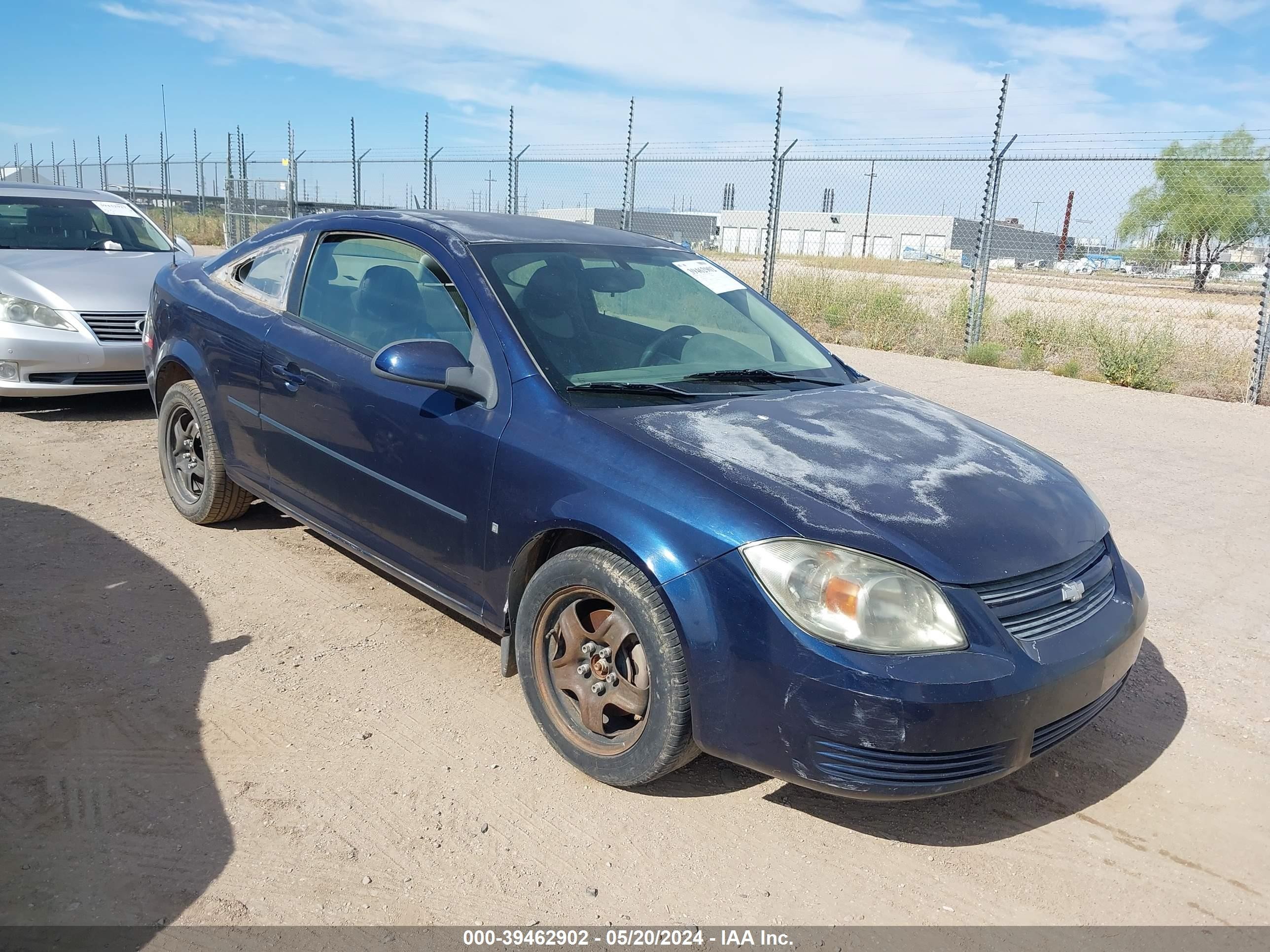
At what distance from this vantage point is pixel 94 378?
687 cm

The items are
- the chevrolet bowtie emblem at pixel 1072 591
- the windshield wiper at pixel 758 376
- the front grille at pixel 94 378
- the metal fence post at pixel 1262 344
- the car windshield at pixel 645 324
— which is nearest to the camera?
the chevrolet bowtie emblem at pixel 1072 591

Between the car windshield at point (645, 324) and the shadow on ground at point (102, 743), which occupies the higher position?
the car windshield at point (645, 324)

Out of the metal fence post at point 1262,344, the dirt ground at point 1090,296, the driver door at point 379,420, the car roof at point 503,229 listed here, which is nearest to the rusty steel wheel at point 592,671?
the driver door at point 379,420

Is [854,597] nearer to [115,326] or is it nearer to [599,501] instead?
[599,501]

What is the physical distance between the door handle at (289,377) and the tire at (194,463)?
2.65ft

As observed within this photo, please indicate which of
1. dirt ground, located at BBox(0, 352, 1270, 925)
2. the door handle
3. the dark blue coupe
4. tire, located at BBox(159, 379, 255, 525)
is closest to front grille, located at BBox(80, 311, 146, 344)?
tire, located at BBox(159, 379, 255, 525)

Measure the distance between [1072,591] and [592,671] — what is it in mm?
1401

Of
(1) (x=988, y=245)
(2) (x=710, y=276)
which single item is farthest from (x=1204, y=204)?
(2) (x=710, y=276)

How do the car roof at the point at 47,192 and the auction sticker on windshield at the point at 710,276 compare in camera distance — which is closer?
the auction sticker on windshield at the point at 710,276

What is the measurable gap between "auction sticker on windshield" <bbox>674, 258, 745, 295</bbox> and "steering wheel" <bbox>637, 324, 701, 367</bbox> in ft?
1.48

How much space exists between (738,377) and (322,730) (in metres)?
1.88

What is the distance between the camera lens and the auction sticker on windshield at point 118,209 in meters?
8.61

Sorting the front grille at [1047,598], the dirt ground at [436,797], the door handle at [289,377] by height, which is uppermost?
the door handle at [289,377]

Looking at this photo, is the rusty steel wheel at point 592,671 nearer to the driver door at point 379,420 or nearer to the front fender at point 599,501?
the front fender at point 599,501
